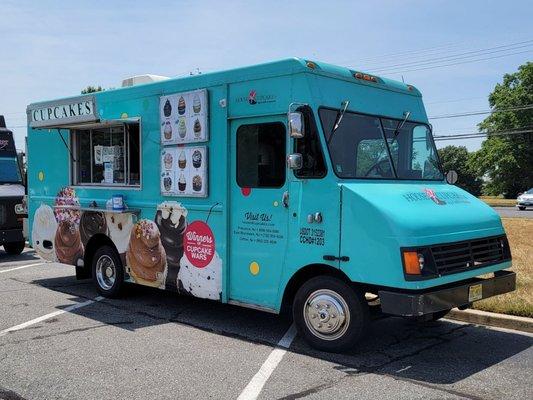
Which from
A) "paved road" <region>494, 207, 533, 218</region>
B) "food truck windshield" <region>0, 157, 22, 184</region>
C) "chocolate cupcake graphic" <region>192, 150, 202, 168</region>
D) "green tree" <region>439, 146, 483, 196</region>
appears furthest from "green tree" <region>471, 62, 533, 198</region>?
"chocolate cupcake graphic" <region>192, 150, 202, 168</region>

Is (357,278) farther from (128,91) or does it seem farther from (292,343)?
(128,91)

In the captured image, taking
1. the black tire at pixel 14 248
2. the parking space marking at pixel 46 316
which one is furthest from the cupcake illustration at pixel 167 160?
the black tire at pixel 14 248

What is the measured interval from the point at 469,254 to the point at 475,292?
0.37 m

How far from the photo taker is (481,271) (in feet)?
18.3

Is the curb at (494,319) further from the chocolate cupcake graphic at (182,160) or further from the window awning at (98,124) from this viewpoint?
the window awning at (98,124)

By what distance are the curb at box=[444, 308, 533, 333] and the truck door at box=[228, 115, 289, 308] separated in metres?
2.54

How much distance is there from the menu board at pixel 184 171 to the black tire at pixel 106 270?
1.56 metres

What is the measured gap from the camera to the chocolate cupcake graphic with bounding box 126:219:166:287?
23.3 ft

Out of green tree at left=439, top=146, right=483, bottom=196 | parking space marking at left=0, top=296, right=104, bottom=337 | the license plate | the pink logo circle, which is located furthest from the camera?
green tree at left=439, top=146, right=483, bottom=196

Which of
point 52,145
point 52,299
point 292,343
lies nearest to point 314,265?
point 292,343

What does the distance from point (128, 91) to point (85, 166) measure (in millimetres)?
1527

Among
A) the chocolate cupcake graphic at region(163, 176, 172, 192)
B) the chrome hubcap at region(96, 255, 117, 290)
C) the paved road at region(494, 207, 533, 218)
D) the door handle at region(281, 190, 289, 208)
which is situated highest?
the chocolate cupcake graphic at region(163, 176, 172, 192)

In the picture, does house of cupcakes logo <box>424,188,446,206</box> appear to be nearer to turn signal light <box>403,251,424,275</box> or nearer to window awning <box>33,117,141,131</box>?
turn signal light <box>403,251,424,275</box>

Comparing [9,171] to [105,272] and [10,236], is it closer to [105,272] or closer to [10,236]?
[10,236]
